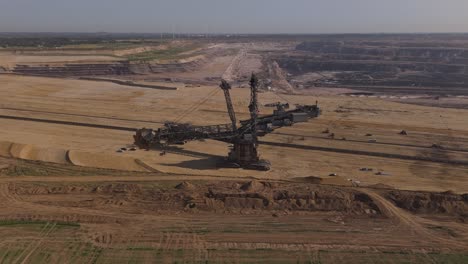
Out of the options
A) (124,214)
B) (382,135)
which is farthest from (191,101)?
(124,214)

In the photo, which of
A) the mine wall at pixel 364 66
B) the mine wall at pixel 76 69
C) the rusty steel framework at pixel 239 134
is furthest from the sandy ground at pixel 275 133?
the mine wall at pixel 364 66

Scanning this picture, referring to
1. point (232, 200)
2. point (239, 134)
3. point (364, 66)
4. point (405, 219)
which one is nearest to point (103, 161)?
point (239, 134)

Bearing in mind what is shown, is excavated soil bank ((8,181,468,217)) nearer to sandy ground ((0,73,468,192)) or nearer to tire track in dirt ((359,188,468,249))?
tire track in dirt ((359,188,468,249))

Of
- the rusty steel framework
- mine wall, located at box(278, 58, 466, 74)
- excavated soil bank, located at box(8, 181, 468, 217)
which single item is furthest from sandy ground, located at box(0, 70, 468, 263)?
mine wall, located at box(278, 58, 466, 74)

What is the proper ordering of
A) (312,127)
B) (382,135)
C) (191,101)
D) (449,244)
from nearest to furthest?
(449,244) < (382,135) < (312,127) < (191,101)

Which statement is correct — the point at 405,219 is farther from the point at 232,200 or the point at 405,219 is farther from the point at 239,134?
the point at 239,134

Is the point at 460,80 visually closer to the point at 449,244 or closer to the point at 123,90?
the point at 123,90

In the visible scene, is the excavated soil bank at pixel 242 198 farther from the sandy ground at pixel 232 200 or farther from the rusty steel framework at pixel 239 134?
the rusty steel framework at pixel 239 134

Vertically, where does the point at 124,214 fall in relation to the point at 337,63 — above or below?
below
